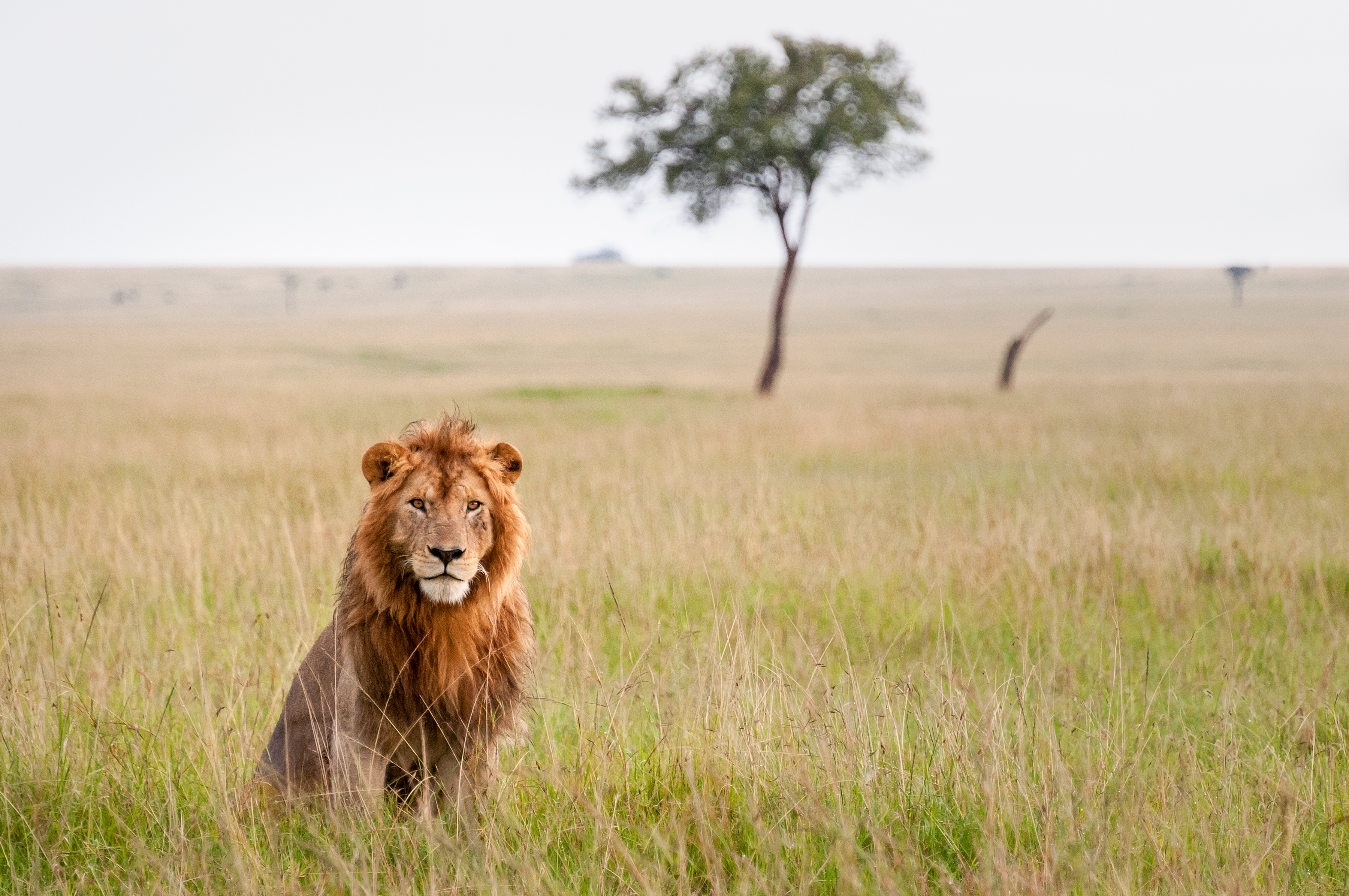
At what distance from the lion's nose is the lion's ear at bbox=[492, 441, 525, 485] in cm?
34

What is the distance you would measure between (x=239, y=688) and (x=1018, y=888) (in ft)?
10.1

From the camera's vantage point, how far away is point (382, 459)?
287 centimetres

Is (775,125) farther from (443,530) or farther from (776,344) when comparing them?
(443,530)

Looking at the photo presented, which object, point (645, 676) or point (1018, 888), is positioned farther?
point (645, 676)

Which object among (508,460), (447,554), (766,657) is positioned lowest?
(766,657)

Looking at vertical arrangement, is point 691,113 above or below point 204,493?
above

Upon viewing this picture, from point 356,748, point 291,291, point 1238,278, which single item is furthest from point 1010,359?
point 291,291

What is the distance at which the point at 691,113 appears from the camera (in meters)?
22.2

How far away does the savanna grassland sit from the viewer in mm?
2658

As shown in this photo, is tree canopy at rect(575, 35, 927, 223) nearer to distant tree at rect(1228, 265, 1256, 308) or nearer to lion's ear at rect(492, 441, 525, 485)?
lion's ear at rect(492, 441, 525, 485)

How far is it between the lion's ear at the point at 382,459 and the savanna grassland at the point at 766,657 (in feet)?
3.16

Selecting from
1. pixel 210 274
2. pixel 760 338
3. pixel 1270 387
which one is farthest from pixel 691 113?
pixel 210 274

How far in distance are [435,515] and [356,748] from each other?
715 mm

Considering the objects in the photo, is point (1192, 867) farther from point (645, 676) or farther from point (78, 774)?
point (78, 774)
